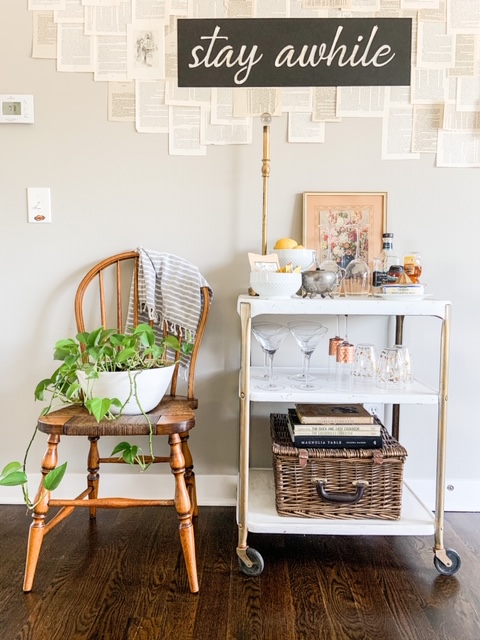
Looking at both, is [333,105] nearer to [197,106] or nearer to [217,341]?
[197,106]

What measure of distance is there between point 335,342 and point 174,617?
0.88m

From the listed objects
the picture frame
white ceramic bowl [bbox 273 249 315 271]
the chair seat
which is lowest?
the chair seat

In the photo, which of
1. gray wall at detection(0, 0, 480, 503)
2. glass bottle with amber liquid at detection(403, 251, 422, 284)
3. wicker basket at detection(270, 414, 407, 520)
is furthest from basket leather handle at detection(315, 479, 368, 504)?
glass bottle with amber liquid at detection(403, 251, 422, 284)

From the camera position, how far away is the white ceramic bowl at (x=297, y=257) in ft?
4.94

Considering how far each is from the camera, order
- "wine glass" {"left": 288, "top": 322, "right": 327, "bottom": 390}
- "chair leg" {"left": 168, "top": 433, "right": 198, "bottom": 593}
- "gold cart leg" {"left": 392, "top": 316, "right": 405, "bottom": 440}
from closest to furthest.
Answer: "chair leg" {"left": 168, "top": 433, "right": 198, "bottom": 593} → "wine glass" {"left": 288, "top": 322, "right": 327, "bottom": 390} → "gold cart leg" {"left": 392, "top": 316, "right": 405, "bottom": 440}

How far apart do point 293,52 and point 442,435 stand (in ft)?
4.45

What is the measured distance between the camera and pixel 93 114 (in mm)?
1678

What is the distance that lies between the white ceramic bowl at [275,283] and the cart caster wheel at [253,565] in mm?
741

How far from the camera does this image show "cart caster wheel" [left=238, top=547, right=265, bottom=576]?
131 centimetres

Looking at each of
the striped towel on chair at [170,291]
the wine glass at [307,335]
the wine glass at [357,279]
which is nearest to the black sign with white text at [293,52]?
the wine glass at [357,279]

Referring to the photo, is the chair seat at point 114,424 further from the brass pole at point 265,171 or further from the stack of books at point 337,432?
the brass pole at point 265,171

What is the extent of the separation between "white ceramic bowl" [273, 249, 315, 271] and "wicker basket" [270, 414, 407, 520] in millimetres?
585

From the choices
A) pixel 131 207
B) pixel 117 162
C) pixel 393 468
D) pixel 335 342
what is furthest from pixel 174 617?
pixel 117 162

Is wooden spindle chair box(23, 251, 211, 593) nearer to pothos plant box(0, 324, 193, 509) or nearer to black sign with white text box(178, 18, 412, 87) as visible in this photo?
pothos plant box(0, 324, 193, 509)
